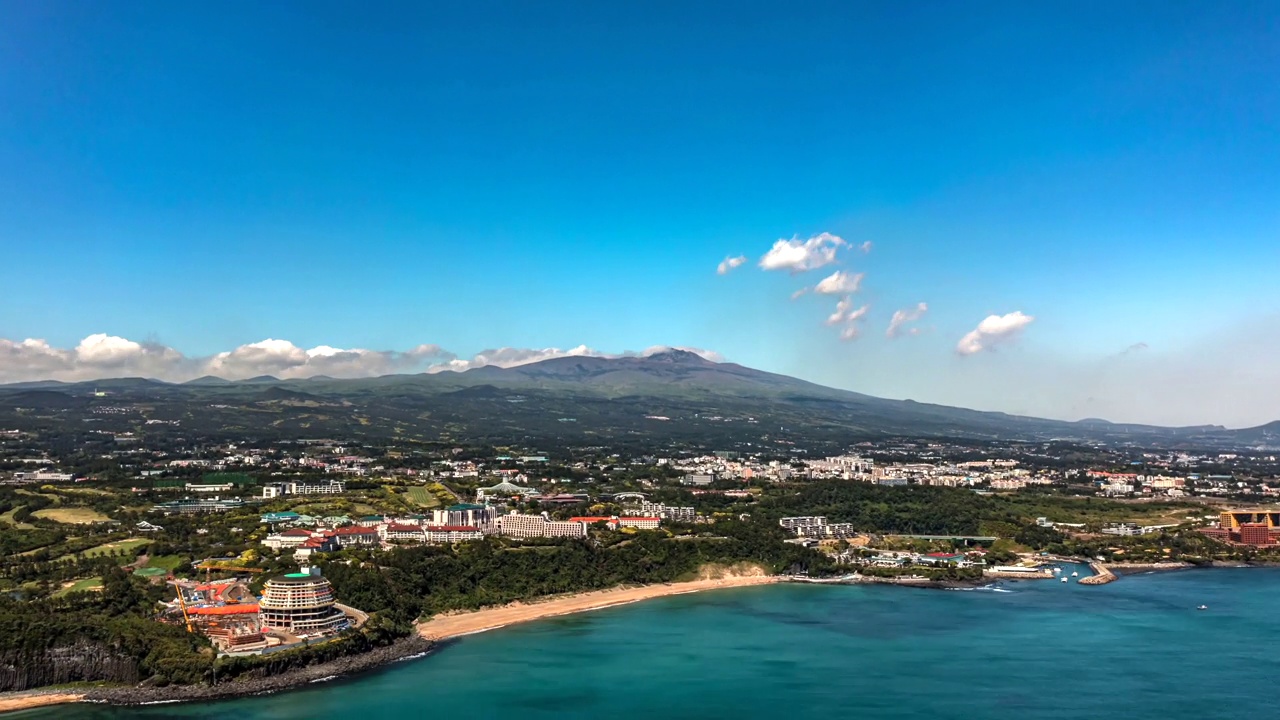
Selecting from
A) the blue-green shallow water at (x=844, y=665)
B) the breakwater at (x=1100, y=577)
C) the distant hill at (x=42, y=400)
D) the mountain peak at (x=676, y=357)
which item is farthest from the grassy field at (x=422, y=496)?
the mountain peak at (x=676, y=357)

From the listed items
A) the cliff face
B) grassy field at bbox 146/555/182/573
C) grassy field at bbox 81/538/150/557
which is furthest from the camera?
grassy field at bbox 81/538/150/557

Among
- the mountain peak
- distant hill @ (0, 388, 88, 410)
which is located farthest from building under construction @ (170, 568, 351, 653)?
the mountain peak

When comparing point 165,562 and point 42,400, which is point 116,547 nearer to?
point 165,562

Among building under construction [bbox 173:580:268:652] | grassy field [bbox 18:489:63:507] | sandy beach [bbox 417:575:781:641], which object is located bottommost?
sandy beach [bbox 417:575:781:641]

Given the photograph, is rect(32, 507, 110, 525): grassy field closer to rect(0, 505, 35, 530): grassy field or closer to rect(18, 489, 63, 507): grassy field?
rect(0, 505, 35, 530): grassy field

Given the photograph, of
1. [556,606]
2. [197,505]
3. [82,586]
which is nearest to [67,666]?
[82,586]

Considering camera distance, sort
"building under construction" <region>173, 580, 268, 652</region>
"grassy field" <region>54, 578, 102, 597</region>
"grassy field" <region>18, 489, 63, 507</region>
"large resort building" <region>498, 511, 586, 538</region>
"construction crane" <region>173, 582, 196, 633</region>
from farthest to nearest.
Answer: "grassy field" <region>18, 489, 63, 507</region>
"large resort building" <region>498, 511, 586, 538</region>
"grassy field" <region>54, 578, 102, 597</region>
"construction crane" <region>173, 582, 196, 633</region>
"building under construction" <region>173, 580, 268, 652</region>
